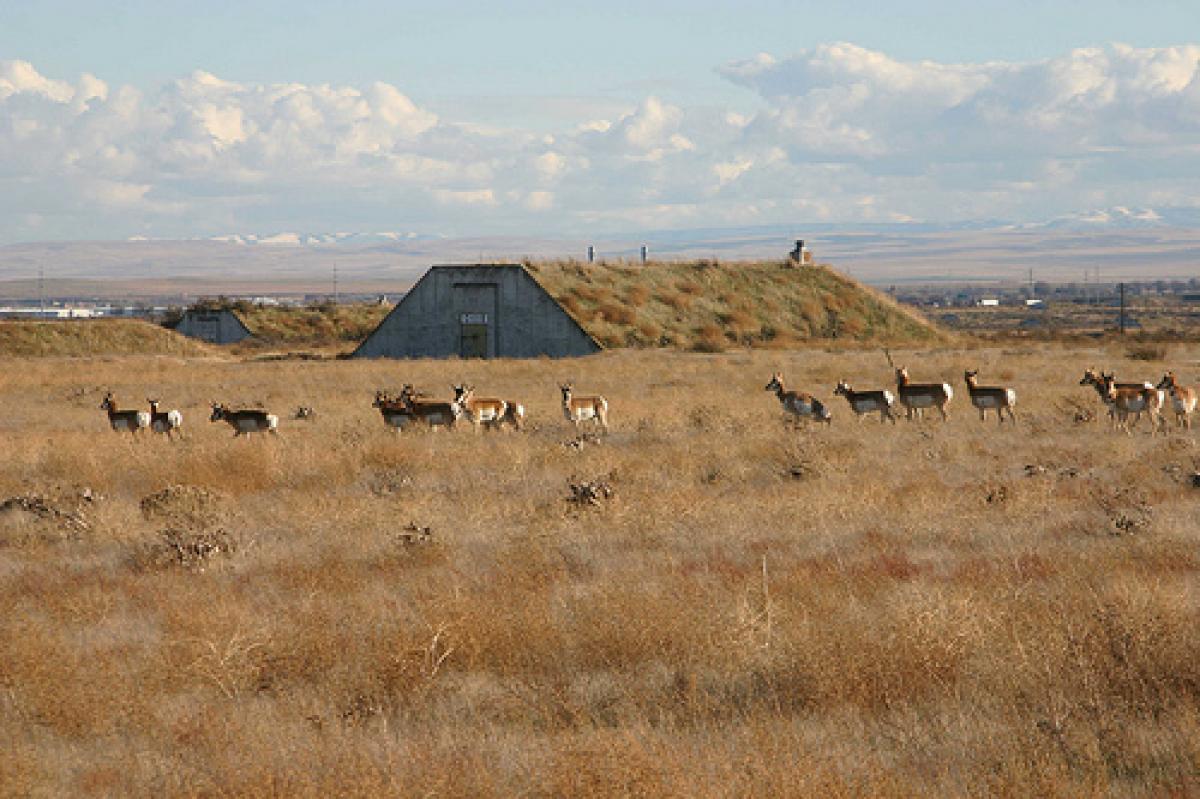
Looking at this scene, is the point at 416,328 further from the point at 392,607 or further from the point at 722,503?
the point at 392,607

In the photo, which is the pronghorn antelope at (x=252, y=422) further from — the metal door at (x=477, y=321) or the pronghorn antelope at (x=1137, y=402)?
the metal door at (x=477, y=321)

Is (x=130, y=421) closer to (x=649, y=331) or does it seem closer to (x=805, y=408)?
(x=805, y=408)

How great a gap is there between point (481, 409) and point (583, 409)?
1940 mm

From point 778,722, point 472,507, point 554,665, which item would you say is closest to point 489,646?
point 554,665

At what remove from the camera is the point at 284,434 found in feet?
84.0

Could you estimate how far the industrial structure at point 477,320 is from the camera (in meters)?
57.8

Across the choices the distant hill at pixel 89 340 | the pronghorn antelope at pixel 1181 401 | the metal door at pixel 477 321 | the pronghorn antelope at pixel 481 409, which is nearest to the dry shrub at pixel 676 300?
the metal door at pixel 477 321

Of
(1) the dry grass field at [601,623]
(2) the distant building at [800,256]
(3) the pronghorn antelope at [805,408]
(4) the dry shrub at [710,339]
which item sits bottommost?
(1) the dry grass field at [601,623]

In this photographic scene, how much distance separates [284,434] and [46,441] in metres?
4.06

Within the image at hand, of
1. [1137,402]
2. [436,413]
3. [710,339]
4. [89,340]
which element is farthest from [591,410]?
[89,340]

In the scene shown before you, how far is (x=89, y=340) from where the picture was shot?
70.5m

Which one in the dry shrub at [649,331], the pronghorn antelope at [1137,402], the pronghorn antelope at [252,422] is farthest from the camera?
the dry shrub at [649,331]

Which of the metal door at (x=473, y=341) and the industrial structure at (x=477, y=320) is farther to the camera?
the metal door at (x=473, y=341)

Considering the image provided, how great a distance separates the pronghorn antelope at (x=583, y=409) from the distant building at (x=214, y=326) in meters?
60.2
